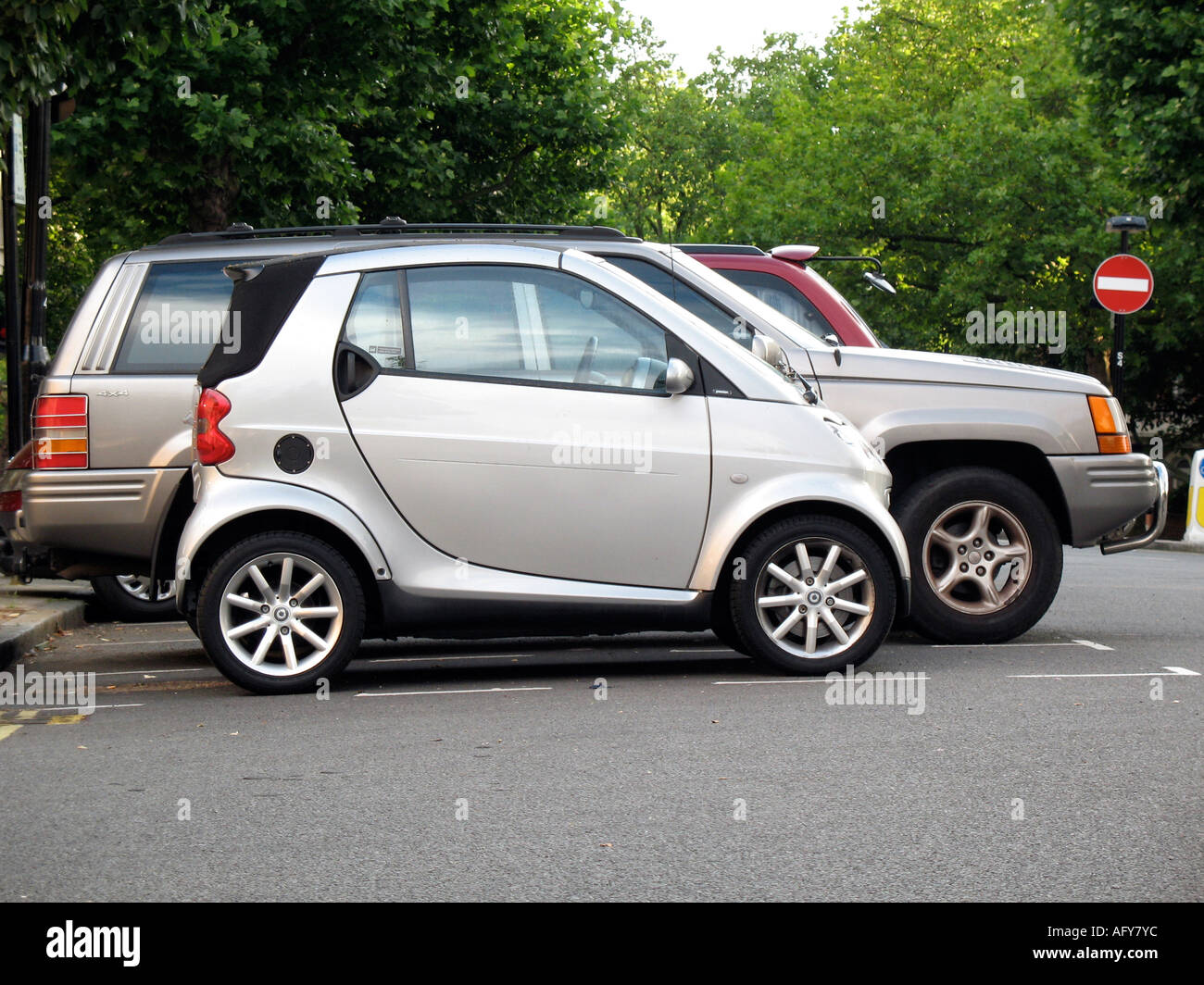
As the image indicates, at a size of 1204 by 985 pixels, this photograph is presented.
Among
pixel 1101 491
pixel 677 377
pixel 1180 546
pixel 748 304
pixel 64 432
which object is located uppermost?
pixel 748 304

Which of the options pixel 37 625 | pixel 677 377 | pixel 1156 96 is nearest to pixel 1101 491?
pixel 677 377

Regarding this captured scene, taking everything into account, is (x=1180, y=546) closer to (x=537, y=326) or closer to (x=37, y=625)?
(x=37, y=625)

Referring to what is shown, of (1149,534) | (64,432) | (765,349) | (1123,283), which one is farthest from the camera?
(1123,283)

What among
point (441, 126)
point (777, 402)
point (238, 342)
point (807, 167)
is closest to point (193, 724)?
point (238, 342)

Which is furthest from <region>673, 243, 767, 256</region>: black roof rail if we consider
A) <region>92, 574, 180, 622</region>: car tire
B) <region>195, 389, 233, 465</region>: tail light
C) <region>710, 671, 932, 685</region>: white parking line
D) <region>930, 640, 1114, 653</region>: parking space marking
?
<region>92, 574, 180, 622</region>: car tire

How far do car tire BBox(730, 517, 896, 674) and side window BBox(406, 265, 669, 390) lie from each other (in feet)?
3.06

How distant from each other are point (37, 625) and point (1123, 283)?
51.1ft

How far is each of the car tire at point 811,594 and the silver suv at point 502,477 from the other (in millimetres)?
11

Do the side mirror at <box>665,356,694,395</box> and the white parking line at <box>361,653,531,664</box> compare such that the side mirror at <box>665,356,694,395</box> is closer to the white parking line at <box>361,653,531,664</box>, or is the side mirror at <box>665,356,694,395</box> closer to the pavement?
the white parking line at <box>361,653,531,664</box>

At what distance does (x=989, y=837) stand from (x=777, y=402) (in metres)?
3.34

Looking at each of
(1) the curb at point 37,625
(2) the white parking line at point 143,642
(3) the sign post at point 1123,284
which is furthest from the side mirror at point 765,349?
(3) the sign post at point 1123,284

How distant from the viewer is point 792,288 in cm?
991

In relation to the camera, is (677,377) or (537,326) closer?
(677,377)

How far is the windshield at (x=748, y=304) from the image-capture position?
899 centimetres
